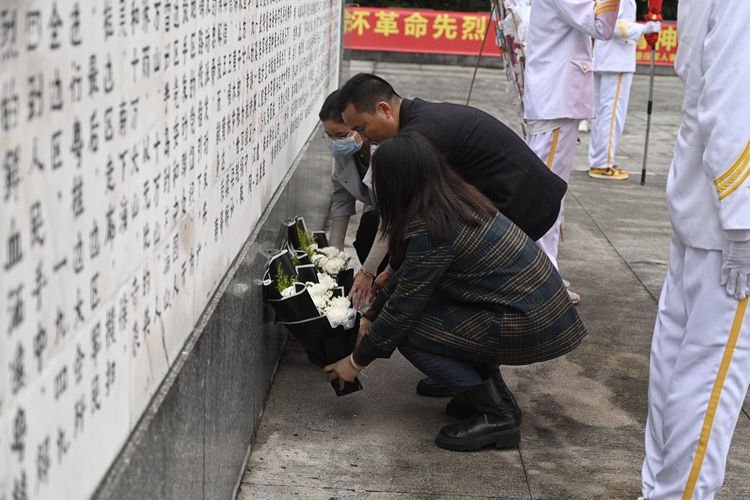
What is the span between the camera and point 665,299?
289 cm

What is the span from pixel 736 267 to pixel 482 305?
0.92 meters

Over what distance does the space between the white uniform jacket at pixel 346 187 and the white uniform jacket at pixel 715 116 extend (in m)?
1.73

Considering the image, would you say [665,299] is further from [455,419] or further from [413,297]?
[455,419]

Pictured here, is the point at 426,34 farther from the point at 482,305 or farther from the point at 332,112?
the point at 482,305

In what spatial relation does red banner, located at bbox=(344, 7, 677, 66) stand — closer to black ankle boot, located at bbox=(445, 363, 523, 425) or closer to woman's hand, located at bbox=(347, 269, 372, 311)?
woman's hand, located at bbox=(347, 269, 372, 311)

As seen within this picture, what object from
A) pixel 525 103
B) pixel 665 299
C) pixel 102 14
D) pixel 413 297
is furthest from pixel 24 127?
pixel 525 103

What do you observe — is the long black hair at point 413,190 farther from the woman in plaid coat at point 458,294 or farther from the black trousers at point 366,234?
the black trousers at point 366,234

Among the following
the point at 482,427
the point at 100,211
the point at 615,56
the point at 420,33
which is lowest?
the point at 420,33

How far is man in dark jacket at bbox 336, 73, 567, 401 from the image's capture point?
354 cm

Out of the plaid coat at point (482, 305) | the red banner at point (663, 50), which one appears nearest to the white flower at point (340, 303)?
the plaid coat at point (482, 305)

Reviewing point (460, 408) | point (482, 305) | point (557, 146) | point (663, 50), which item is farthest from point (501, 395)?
point (663, 50)

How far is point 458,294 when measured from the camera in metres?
3.19

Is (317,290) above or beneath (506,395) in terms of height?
above

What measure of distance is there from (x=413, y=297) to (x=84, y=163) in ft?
5.82
